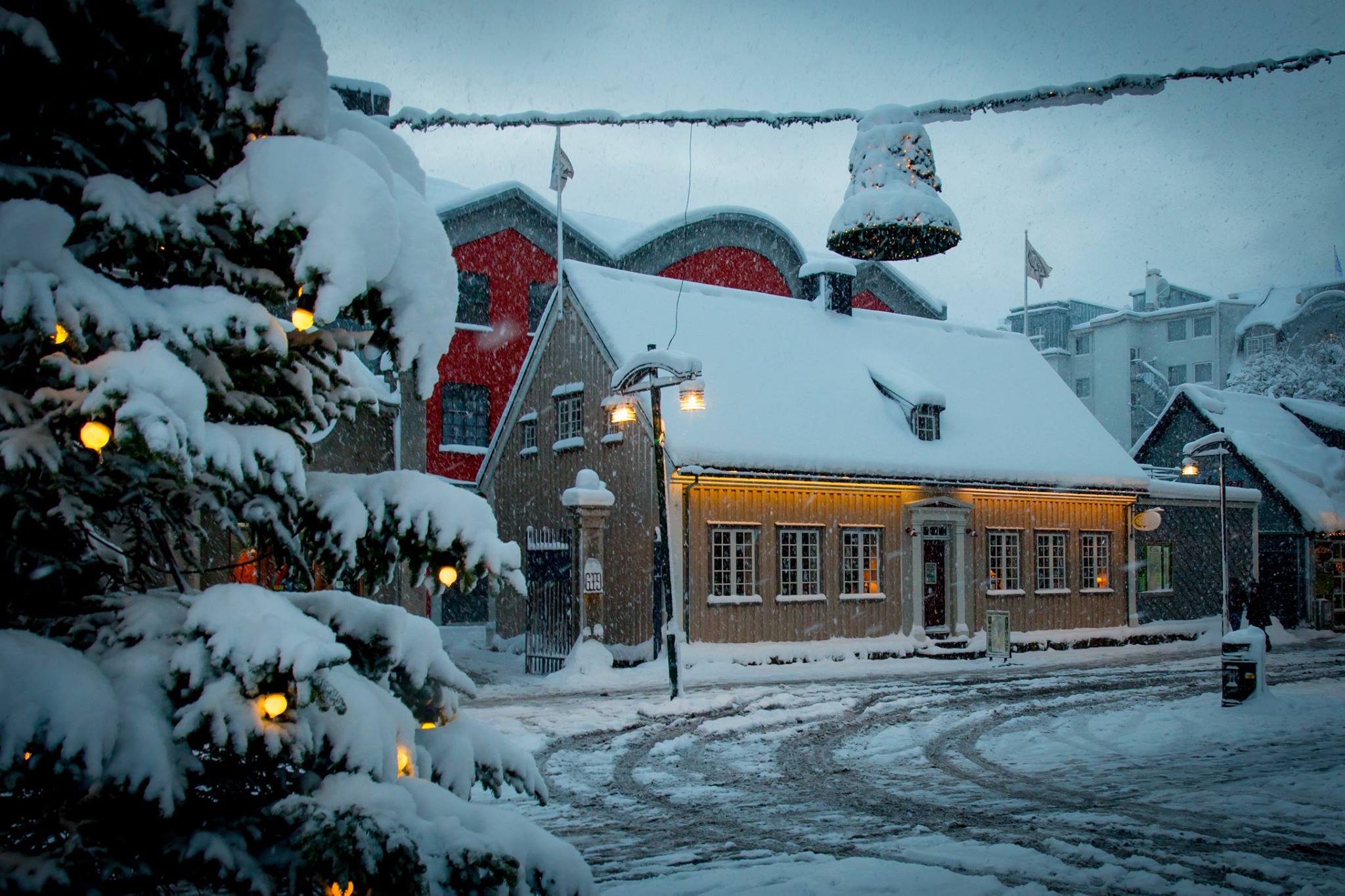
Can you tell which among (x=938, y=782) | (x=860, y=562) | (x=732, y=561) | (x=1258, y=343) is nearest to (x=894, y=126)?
(x=938, y=782)

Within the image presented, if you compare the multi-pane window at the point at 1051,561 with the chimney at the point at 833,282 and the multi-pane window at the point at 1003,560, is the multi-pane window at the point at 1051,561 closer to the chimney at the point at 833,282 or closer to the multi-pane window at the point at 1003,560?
the multi-pane window at the point at 1003,560

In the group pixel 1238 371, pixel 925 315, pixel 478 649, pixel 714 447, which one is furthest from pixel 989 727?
pixel 1238 371

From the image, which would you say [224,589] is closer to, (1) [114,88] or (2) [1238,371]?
(1) [114,88]

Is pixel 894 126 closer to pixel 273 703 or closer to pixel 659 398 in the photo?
pixel 273 703

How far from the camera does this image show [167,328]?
3.51m

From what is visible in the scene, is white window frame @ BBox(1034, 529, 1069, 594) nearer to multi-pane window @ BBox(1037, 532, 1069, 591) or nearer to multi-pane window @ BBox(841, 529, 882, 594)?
multi-pane window @ BBox(1037, 532, 1069, 591)

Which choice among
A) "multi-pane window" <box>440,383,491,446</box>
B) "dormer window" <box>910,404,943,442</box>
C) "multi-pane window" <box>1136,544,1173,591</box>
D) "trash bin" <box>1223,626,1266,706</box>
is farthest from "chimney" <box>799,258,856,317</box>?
"trash bin" <box>1223,626,1266,706</box>

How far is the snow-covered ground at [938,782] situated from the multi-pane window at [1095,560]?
7787 mm

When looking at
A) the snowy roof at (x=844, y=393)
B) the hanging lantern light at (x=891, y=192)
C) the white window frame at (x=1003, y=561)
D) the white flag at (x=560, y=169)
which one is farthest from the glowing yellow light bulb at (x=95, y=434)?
the white window frame at (x=1003, y=561)

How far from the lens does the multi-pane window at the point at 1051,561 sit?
26.3m

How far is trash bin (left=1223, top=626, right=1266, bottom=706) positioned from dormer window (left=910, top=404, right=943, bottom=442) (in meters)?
10.2

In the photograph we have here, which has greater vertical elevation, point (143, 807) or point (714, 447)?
point (714, 447)

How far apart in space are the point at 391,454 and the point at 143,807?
13757 mm

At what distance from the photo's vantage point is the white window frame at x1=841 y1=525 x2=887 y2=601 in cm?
2300
